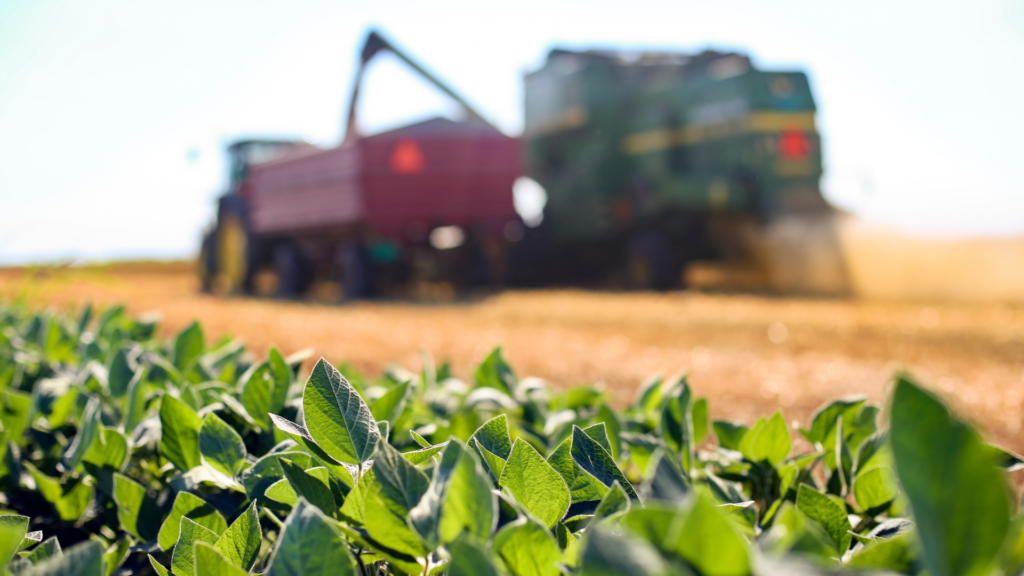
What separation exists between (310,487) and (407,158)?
749cm

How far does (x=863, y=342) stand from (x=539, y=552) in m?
3.75

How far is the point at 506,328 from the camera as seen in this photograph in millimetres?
4180

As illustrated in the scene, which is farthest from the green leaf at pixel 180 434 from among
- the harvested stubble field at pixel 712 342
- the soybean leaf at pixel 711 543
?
the harvested stubble field at pixel 712 342

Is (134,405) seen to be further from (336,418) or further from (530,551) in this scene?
(530,551)

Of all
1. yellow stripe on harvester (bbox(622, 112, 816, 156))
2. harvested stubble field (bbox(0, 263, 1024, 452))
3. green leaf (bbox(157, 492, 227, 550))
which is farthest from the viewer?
yellow stripe on harvester (bbox(622, 112, 816, 156))

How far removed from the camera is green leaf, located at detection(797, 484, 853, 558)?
1.75ft

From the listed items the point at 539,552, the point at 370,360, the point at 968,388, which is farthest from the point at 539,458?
the point at 968,388

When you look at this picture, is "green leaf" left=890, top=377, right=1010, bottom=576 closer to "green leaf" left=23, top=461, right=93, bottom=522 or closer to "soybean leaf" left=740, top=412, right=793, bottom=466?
"soybean leaf" left=740, top=412, right=793, bottom=466

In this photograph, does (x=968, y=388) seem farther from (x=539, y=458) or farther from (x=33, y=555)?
(x=33, y=555)

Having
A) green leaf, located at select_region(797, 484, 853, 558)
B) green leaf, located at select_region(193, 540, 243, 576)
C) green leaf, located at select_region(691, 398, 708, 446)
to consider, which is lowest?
green leaf, located at select_region(691, 398, 708, 446)

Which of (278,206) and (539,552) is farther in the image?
(278,206)

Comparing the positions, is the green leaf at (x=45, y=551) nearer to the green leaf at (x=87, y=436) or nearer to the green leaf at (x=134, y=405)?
the green leaf at (x=87, y=436)

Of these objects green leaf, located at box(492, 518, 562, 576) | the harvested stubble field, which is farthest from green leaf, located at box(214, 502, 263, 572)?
the harvested stubble field

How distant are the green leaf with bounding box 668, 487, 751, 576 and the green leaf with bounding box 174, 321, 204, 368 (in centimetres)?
116
